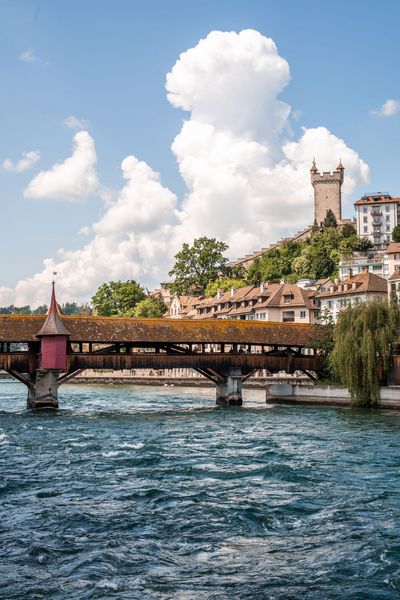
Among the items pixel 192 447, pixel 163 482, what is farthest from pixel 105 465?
pixel 192 447

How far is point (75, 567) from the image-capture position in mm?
9703

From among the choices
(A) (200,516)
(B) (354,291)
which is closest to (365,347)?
(A) (200,516)

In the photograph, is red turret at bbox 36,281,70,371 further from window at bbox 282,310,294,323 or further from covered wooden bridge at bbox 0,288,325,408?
window at bbox 282,310,294,323

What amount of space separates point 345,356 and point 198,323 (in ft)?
29.1

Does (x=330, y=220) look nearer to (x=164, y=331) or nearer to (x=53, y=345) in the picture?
(x=164, y=331)

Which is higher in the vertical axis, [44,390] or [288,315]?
[288,315]

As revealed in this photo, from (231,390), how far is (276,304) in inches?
1337

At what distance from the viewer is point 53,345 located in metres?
35.9

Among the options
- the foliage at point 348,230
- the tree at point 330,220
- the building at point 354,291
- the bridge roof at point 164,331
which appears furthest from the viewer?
the tree at point 330,220

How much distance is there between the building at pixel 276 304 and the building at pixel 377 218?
29.0 m

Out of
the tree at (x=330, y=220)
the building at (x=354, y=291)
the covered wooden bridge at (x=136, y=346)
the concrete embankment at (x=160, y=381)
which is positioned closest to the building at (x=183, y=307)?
the concrete embankment at (x=160, y=381)

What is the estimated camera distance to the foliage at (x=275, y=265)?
97.9 metres

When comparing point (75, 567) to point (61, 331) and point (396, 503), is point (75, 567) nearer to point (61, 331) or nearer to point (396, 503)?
point (396, 503)

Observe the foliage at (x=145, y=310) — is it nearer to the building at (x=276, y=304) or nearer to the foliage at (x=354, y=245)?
the building at (x=276, y=304)
